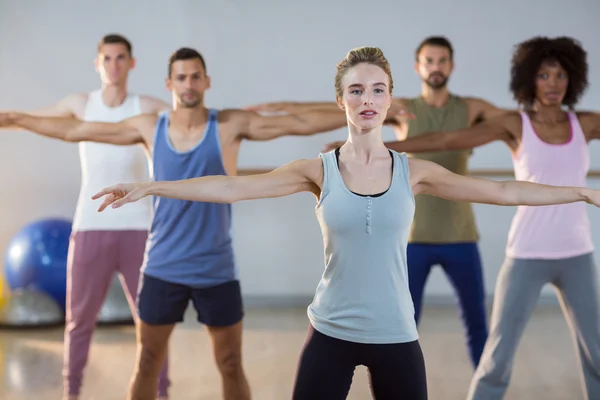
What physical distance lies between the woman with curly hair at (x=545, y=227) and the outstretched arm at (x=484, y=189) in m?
0.81

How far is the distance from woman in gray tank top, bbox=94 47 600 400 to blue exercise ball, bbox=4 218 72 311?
12.3 ft

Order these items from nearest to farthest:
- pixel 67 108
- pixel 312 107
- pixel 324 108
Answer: pixel 324 108 < pixel 312 107 < pixel 67 108

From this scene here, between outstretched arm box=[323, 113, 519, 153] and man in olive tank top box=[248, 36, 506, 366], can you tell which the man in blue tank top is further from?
man in olive tank top box=[248, 36, 506, 366]

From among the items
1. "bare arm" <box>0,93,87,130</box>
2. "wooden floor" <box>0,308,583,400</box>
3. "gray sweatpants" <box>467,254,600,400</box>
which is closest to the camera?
"gray sweatpants" <box>467,254,600,400</box>

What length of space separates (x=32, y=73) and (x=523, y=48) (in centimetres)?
402

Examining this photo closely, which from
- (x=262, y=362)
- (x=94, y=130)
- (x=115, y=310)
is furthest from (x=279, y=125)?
(x=115, y=310)

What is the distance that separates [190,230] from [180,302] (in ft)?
0.86

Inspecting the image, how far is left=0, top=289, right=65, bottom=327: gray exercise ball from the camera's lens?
5.43 meters

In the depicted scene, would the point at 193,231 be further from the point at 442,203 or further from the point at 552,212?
the point at 552,212

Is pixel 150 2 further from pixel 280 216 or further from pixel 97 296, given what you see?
pixel 97 296

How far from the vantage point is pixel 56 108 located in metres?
3.83

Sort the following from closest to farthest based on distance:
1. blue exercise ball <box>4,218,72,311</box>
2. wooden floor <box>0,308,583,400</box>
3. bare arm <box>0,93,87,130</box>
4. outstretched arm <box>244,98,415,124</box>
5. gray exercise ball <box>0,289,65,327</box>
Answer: outstretched arm <box>244,98,415,124</box> → bare arm <box>0,93,87,130</box> → wooden floor <box>0,308,583,400</box> → gray exercise ball <box>0,289,65,327</box> → blue exercise ball <box>4,218,72,311</box>

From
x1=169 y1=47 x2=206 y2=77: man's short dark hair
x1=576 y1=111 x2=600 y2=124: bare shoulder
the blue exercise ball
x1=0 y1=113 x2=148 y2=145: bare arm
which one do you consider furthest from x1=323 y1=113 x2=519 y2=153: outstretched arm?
the blue exercise ball

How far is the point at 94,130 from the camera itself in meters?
3.17
